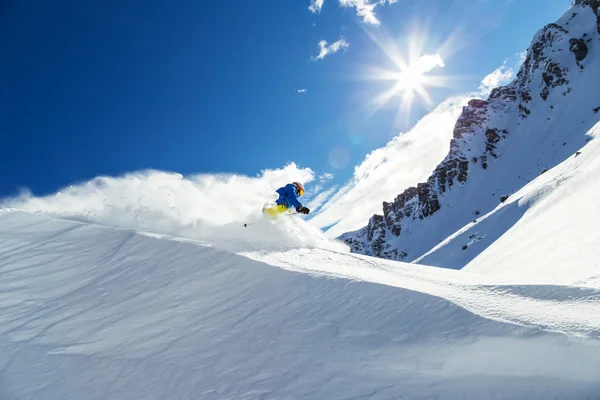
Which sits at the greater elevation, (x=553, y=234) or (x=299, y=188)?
(x=299, y=188)

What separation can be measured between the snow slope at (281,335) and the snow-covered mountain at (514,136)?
86.3 metres

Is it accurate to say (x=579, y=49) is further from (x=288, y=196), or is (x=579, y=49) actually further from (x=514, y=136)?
(x=288, y=196)

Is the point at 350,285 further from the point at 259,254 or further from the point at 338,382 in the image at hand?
the point at 259,254

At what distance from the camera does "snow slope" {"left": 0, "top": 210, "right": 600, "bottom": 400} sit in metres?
4.10

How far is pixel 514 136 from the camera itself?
117 metres

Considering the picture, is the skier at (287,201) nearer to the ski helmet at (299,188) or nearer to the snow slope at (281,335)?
the ski helmet at (299,188)

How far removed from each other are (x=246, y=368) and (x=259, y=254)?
376 centimetres

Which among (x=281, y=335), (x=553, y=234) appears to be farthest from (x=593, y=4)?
(x=281, y=335)

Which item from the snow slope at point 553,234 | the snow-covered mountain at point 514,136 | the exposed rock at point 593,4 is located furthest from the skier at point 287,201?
the exposed rock at point 593,4

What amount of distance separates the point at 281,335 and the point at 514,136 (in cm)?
13409

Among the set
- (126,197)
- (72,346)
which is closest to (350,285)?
(72,346)

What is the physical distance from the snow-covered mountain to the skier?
79372mm

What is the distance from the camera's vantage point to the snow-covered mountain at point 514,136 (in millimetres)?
92694

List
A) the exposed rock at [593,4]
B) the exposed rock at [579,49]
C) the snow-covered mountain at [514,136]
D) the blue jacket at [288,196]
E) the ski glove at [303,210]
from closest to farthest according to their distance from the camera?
1. the ski glove at [303,210]
2. the blue jacket at [288,196]
3. the snow-covered mountain at [514,136]
4. the exposed rock at [593,4]
5. the exposed rock at [579,49]
